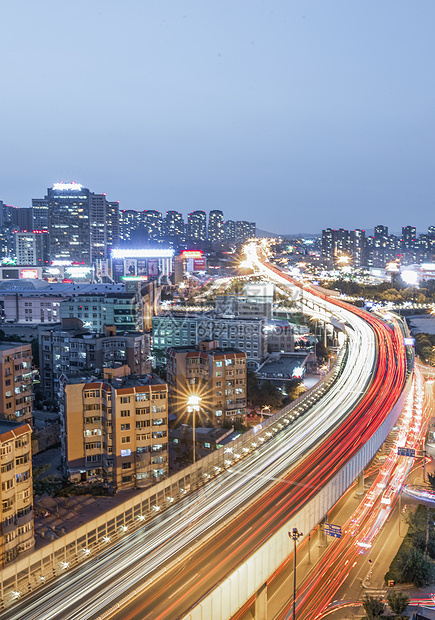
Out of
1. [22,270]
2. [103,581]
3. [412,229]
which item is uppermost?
[412,229]

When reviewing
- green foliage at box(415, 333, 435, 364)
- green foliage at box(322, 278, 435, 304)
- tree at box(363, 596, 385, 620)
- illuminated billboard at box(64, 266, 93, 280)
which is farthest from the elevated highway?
illuminated billboard at box(64, 266, 93, 280)

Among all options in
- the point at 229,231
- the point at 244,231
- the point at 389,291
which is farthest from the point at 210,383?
the point at 244,231

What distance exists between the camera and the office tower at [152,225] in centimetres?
8800

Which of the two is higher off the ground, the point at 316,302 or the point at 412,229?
the point at 412,229

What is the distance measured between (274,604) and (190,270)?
1862 inches

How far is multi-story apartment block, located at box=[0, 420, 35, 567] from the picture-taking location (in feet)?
23.6

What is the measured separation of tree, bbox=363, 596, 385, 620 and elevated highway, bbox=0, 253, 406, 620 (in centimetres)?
109

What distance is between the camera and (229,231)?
10319 cm

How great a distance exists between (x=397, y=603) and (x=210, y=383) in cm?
713

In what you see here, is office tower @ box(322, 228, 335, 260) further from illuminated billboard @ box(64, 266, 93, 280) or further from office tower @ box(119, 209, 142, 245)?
illuminated billboard @ box(64, 266, 93, 280)

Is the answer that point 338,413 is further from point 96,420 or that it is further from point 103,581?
point 103,581

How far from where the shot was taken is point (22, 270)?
36.7 m

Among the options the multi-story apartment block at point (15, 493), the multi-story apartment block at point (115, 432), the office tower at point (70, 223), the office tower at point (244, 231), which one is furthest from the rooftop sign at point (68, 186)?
the office tower at point (244, 231)

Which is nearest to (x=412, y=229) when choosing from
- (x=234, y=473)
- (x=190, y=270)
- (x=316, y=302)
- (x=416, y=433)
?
(x=190, y=270)
